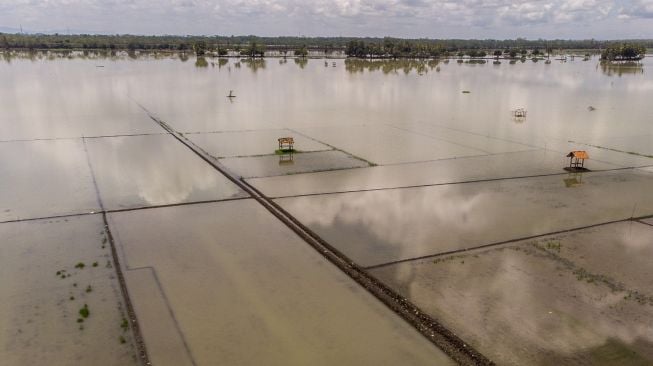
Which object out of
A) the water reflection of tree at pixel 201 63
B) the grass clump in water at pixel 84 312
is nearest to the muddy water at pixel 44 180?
the grass clump in water at pixel 84 312

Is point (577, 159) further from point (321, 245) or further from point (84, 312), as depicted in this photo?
point (84, 312)

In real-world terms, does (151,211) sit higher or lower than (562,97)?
lower

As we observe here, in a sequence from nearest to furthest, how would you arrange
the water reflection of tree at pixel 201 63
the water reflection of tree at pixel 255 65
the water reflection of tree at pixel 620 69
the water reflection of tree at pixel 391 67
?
the water reflection of tree at pixel 620 69 → the water reflection of tree at pixel 391 67 → the water reflection of tree at pixel 255 65 → the water reflection of tree at pixel 201 63

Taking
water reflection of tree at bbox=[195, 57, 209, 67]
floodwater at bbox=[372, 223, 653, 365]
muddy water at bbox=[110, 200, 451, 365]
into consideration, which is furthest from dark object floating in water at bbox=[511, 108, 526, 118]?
water reflection of tree at bbox=[195, 57, 209, 67]

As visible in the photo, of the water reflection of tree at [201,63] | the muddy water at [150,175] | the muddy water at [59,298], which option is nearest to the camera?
the muddy water at [59,298]

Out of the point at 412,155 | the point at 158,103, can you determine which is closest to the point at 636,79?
the point at 412,155

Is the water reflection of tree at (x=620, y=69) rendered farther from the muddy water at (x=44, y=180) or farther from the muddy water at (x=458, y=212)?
the muddy water at (x=44, y=180)

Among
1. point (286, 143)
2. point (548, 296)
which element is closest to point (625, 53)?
point (286, 143)

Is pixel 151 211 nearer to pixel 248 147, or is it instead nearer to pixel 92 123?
pixel 248 147

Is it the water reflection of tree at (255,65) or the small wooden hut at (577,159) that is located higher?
the water reflection of tree at (255,65)
